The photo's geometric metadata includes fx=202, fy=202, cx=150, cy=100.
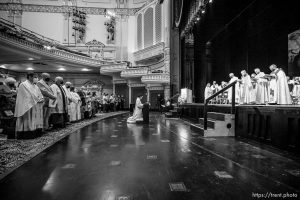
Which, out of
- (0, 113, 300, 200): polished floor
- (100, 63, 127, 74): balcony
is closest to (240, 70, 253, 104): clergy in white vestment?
(0, 113, 300, 200): polished floor

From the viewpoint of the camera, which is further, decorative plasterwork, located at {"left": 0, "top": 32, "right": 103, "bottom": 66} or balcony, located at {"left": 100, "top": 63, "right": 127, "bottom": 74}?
balcony, located at {"left": 100, "top": 63, "right": 127, "bottom": 74}

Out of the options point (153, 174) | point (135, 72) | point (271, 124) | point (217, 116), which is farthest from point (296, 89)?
point (135, 72)

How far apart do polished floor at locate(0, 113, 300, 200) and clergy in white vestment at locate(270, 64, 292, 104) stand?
2759mm

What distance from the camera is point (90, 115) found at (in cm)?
1023

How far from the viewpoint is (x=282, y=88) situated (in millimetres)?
5641

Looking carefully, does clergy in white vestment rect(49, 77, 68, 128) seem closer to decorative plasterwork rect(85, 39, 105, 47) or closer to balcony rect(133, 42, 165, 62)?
balcony rect(133, 42, 165, 62)

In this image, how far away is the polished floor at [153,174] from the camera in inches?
73.4

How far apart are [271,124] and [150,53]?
15730mm

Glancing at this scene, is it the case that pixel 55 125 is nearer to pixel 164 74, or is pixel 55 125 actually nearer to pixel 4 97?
pixel 4 97

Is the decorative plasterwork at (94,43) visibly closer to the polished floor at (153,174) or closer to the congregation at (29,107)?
the congregation at (29,107)

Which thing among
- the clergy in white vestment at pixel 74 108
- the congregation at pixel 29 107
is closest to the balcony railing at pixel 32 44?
the clergy in white vestment at pixel 74 108

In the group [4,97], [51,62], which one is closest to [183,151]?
[4,97]

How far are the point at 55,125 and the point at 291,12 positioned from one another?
8984 millimetres

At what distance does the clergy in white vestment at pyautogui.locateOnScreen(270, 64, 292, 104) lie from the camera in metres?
5.63
